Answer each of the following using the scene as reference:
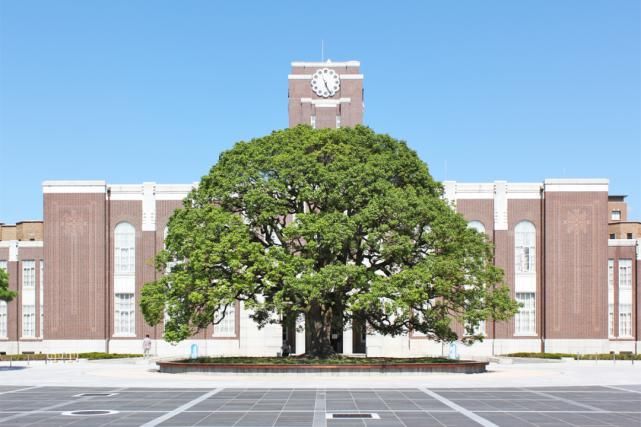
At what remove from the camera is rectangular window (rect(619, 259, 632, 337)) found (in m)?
65.5

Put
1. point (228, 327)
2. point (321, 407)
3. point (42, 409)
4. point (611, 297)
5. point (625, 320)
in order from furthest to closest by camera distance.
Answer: point (611, 297)
point (625, 320)
point (228, 327)
point (321, 407)
point (42, 409)

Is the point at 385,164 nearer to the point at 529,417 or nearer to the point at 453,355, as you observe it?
the point at 453,355

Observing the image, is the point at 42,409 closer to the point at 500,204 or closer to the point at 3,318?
the point at 500,204

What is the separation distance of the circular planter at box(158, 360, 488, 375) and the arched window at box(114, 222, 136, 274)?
22.4m

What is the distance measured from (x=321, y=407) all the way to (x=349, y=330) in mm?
35959

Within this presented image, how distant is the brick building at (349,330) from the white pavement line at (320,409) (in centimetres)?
3105

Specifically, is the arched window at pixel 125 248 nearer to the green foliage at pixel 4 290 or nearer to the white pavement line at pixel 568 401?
the green foliage at pixel 4 290

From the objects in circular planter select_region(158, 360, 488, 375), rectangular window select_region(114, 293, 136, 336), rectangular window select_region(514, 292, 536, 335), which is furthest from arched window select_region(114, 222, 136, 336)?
rectangular window select_region(514, 292, 536, 335)

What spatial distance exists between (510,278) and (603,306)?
6.44 metres

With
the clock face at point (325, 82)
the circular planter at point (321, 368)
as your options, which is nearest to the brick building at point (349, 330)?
the clock face at point (325, 82)

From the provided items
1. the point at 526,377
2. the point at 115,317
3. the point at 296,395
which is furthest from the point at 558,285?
the point at 296,395

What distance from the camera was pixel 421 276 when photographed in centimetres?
3962

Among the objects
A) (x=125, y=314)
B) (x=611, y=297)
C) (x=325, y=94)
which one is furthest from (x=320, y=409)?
(x=325, y=94)

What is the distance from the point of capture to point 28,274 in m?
66.4
